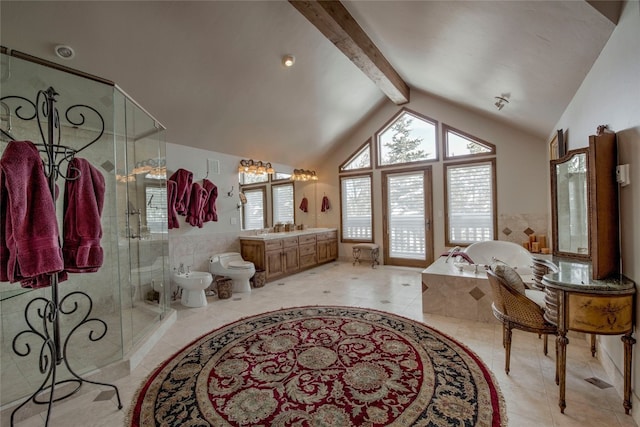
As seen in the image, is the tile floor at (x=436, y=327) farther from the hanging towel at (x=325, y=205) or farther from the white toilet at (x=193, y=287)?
the hanging towel at (x=325, y=205)

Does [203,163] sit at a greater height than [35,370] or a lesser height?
greater

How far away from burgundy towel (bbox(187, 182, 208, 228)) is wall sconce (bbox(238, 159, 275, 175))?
987mm

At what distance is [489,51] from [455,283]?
2.53 m

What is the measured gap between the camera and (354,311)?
334cm

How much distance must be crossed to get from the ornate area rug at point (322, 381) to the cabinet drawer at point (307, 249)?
274 centimetres

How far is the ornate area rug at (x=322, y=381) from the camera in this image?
166 centimetres

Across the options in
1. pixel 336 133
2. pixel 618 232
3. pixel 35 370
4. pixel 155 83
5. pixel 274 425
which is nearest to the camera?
pixel 274 425

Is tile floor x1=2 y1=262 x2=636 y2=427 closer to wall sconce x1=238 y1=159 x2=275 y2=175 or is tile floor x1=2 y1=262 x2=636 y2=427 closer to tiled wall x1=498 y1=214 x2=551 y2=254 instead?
tiled wall x1=498 y1=214 x2=551 y2=254

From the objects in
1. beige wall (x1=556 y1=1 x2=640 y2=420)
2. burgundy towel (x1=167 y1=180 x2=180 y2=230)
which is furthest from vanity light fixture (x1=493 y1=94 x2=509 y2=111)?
burgundy towel (x1=167 y1=180 x2=180 y2=230)

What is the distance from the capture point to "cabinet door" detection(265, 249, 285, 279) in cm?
481

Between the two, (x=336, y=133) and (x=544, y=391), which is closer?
(x=544, y=391)

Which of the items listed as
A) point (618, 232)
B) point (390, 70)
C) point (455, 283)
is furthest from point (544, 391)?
point (390, 70)

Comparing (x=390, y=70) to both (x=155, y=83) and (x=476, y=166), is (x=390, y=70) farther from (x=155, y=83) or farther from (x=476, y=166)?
(x=155, y=83)

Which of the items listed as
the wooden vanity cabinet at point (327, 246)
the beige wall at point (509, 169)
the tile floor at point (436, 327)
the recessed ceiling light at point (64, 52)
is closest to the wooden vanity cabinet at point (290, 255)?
the tile floor at point (436, 327)
